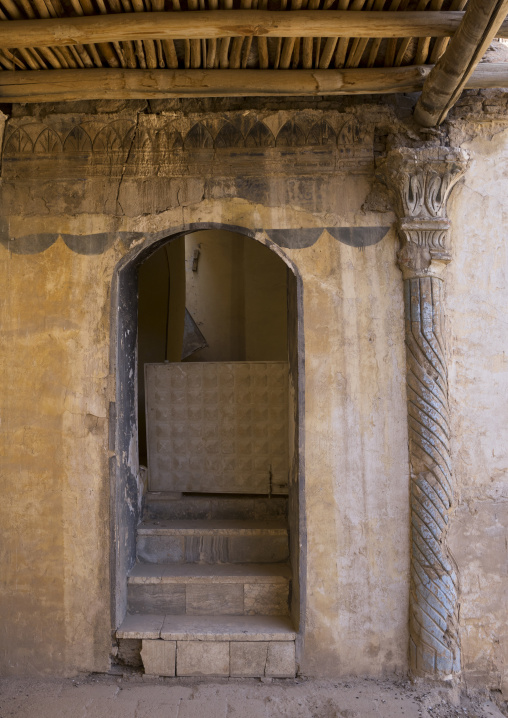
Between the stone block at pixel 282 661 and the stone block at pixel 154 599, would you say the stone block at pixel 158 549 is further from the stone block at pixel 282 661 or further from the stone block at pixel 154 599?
the stone block at pixel 282 661

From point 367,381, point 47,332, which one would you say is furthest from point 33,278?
point 367,381

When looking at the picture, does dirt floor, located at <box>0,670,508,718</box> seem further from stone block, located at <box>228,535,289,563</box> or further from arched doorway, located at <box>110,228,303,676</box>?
stone block, located at <box>228,535,289,563</box>

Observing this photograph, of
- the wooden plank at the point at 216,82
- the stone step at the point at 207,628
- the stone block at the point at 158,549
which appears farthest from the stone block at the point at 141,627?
the wooden plank at the point at 216,82

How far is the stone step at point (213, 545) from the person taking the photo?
4.21 metres

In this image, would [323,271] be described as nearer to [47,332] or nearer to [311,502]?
[311,502]

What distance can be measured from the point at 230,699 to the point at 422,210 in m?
3.34

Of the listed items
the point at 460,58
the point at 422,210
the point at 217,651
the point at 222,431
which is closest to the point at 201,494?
the point at 222,431

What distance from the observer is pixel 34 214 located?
3854 millimetres

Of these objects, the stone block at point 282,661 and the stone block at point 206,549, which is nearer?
the stone block at point 282,661

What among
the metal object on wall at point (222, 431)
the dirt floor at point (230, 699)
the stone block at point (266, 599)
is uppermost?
the metal object on wall at point (222, 431)

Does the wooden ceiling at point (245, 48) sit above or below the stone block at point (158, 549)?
above

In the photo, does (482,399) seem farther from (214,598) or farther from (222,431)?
(214,598)

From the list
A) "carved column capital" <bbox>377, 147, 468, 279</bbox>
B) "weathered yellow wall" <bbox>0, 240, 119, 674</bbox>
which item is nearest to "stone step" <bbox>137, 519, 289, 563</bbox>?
"weathered yellow wall" <bbox>0, 240, 119, 674</bbox>

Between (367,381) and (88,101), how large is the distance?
8.97ft
